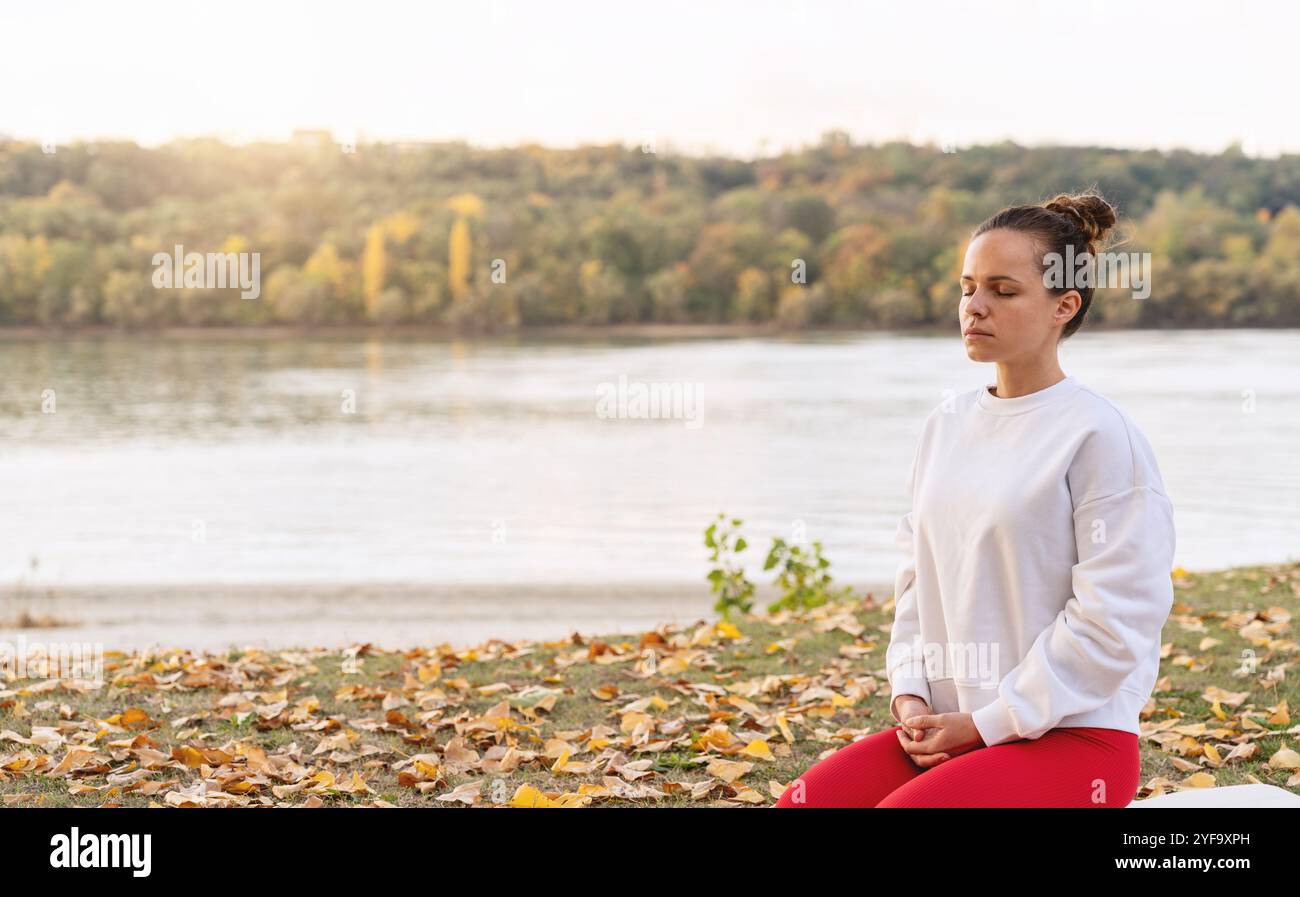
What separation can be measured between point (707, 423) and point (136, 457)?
1686 centimetres

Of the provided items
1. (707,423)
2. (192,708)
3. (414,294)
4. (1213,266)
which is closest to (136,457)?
(707,423)

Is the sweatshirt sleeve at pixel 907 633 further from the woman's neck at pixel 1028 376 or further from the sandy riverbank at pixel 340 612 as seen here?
the sandy riverbank at pixel 340 612

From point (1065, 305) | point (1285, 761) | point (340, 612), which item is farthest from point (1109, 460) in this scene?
point (340, 612)

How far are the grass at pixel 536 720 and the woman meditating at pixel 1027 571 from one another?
1727 mm

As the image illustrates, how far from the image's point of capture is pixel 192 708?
17.4ft

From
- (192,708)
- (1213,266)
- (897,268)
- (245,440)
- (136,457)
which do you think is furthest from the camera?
(897,268)

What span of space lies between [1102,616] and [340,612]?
1039cm

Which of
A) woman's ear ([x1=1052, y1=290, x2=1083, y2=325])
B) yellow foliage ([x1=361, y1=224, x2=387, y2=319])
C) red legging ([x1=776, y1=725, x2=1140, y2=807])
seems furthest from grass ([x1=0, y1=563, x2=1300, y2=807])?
yellow foliage ([x1=361, y1=224, x2=387, y2=319])

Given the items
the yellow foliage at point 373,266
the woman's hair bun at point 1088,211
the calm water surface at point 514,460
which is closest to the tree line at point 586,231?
the yellow foliage at point 373,266

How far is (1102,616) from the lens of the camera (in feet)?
7.32

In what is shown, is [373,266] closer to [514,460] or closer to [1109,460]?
[514,460]

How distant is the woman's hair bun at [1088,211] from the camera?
2.46 metres

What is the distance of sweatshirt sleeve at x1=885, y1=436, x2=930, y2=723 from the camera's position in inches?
102
